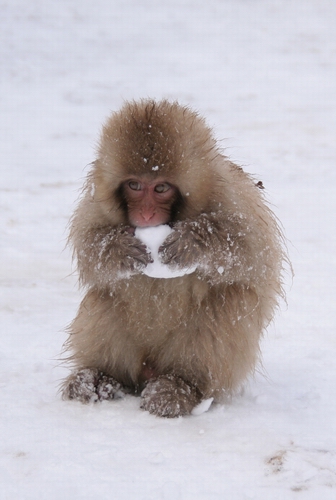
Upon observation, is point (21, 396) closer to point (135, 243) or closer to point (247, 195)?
point (135, 243)

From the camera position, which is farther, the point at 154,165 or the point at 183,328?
the point at 183,328

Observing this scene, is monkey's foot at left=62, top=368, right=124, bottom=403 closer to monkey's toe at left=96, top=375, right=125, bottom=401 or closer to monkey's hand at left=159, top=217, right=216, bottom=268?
monkey's toe at left=96, top=375, right=125, bottom=401

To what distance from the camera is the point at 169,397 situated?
126 inches

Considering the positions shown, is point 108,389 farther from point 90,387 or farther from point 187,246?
point 187,246

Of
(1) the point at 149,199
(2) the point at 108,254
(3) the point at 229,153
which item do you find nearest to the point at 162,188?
(1) the point at 149,199

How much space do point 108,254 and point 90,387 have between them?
1.87 ft

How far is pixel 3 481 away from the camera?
2.53m

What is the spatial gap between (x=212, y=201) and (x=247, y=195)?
0.18 m

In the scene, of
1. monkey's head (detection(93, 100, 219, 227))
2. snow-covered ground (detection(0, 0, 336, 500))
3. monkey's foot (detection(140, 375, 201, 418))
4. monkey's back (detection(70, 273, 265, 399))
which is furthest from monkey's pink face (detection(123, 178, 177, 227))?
snow-covered ground (detection(0, 0, 336, 500))

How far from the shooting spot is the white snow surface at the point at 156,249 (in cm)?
319

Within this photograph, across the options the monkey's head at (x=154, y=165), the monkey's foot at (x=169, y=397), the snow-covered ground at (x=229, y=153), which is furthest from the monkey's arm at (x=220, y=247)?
the snow-covered ground at (x=229, y=153)

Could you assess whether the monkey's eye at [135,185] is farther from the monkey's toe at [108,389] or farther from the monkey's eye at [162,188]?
the monkey's toe at [108,389]

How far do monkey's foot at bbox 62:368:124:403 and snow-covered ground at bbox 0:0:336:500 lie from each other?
6 centimetres

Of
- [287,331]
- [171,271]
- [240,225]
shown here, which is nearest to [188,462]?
[171,271]
